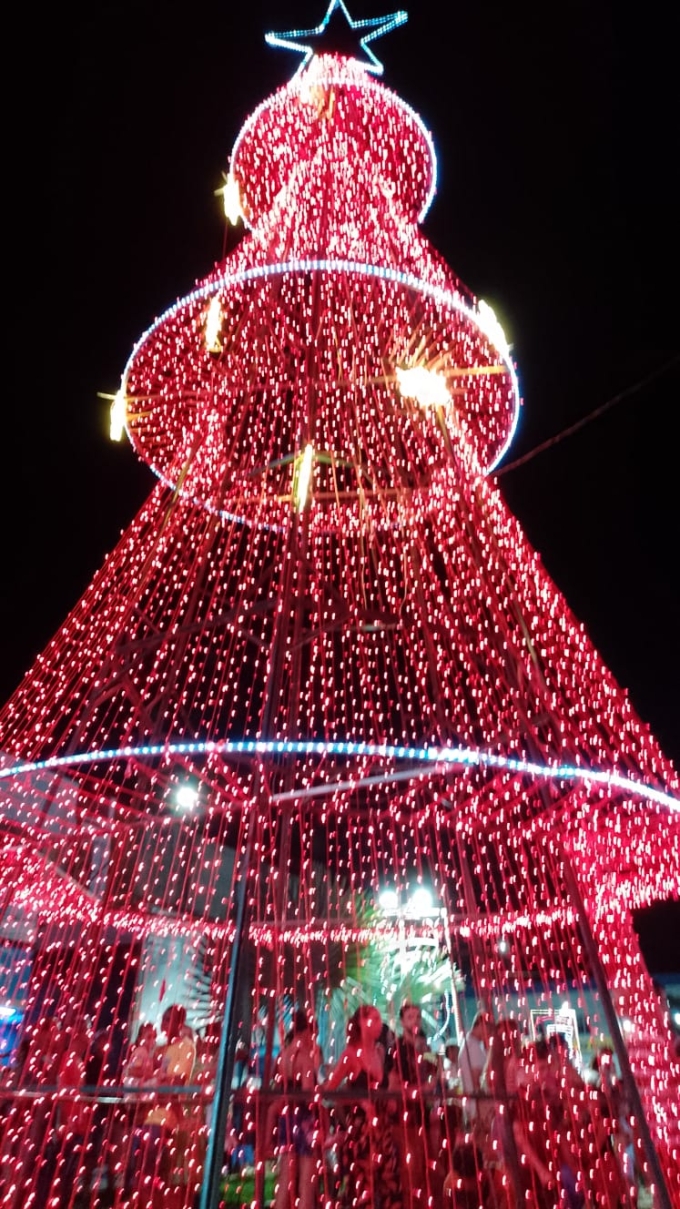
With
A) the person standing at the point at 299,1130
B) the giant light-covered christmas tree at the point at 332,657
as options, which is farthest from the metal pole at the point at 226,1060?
the person standing at the point at 299,1130

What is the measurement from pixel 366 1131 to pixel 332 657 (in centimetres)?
437

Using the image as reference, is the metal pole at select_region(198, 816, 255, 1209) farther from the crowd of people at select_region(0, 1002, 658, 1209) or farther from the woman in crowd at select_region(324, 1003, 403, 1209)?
the woman in crowd at select_region(324, 1003, 403, 1209)

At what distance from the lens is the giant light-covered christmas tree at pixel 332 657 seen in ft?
19.4

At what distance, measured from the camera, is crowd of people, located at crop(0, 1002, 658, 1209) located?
5184 mm

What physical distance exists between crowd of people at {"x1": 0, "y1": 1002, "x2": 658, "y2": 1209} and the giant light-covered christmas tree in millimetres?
102

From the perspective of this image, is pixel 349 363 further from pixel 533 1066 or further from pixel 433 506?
pixel 533 1066

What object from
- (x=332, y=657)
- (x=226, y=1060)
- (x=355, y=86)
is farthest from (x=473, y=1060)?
(x=355, y=86)

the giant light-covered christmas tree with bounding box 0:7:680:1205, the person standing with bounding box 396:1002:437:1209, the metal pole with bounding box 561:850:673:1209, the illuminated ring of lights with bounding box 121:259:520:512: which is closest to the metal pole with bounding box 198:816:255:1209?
the giant light-covered christmas tree with bounding box 0:7:680:1205

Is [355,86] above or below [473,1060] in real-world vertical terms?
above

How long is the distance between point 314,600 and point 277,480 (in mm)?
2661

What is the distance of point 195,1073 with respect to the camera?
781cm

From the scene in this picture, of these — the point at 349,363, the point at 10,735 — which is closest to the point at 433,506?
the point at 349,363

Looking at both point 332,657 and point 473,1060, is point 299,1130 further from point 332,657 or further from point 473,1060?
point 332,657

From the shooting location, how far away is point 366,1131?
17.6 ft
